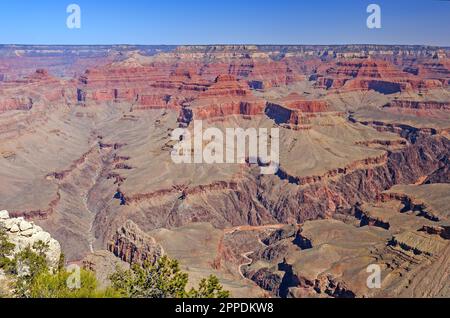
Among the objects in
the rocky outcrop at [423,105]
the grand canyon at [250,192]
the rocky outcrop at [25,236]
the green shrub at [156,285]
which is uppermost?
the rocky outcrop at [423,105]

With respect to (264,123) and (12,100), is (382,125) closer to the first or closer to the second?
(264,123)

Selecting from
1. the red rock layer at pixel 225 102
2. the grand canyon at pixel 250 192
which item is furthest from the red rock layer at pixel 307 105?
the red rock layer at pixel 225 102

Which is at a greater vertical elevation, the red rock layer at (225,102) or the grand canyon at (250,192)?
the red rock layer at (225,102)

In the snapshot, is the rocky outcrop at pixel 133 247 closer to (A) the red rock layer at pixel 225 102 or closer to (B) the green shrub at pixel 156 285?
(B) the green shrub at pixel 156 285

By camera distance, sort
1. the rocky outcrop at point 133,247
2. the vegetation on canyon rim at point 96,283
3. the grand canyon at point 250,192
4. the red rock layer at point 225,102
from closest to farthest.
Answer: the vegetation on canyon rim at point 96,283
the rocky outcrop at point 133,247
the grand canyon at point 250,192
the red rock layer at point 225,102

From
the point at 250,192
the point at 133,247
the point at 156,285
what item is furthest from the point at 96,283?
the point at 250,192

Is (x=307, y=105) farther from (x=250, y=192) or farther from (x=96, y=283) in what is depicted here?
(x=96, y=283)

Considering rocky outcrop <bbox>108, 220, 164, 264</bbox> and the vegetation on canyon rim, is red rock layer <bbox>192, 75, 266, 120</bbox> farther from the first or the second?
the vegetation on canyon rim
